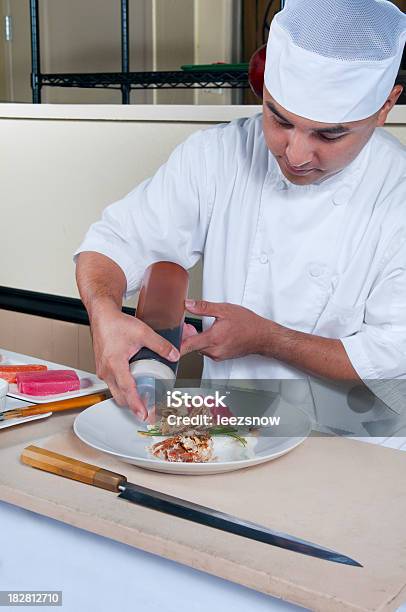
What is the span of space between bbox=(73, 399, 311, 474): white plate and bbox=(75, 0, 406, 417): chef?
0.04 m

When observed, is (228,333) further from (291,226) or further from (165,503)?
(165,503)

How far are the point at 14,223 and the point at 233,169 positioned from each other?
0.95 m

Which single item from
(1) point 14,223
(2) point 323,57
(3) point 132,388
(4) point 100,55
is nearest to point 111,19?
(4) point 100,55

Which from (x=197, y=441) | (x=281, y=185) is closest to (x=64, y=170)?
(x=281, y=185)

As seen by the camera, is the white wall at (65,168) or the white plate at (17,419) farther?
the white wall at (65,168)

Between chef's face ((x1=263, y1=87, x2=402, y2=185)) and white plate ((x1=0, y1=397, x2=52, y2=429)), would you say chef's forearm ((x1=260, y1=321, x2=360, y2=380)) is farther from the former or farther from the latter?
white plate ((x1=0, y1=397, x2=52, y2=429))

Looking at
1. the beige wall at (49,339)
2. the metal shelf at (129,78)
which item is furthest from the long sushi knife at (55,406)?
the metal shelf at (129,78)

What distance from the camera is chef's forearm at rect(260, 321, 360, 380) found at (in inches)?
55.7

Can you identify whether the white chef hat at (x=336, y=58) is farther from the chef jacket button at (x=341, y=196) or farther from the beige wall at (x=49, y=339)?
the beige wall at (x=49, y=339)

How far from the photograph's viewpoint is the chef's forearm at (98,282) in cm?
133

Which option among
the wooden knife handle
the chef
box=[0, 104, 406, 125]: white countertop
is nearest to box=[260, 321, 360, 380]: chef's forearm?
the chef

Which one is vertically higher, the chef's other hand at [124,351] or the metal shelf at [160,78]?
the metal shelf at [160,78]

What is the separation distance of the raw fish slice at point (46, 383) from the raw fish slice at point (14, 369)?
0.9 inches

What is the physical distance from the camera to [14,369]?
1.42m
